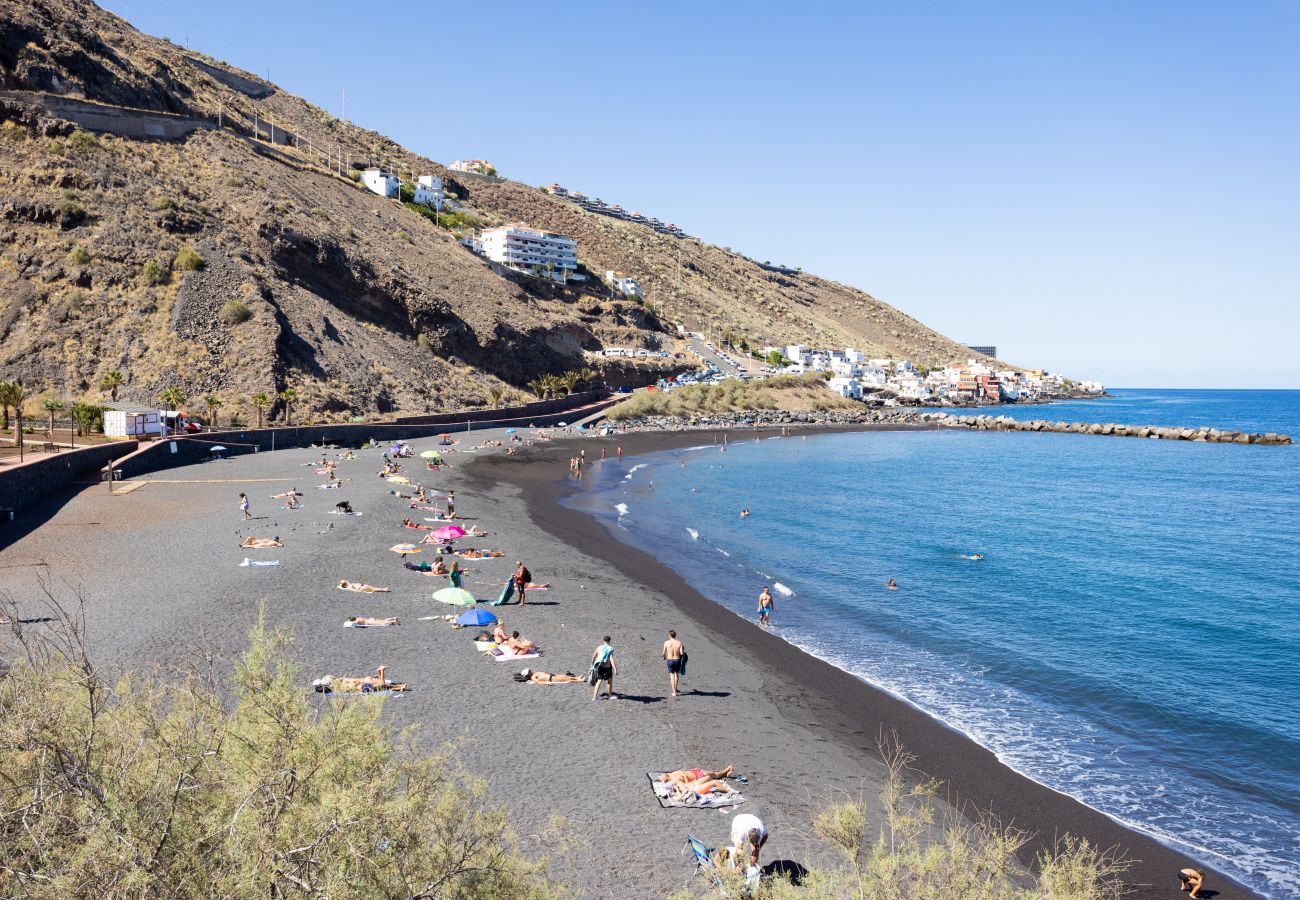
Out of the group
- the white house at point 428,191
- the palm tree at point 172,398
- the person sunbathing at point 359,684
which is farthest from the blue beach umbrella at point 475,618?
the white house at point 428,191

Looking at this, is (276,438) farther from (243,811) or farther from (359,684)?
(243,811)

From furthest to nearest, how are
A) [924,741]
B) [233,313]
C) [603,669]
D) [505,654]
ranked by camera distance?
[233,313] → [505,654] → [603,669] → [924,741]

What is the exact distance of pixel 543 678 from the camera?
14969mm

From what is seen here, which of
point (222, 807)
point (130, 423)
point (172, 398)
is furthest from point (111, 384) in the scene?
point (222, 807)

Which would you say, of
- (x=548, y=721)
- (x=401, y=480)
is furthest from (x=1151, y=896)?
(x=401, y=480)

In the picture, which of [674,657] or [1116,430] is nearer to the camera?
[674,657]

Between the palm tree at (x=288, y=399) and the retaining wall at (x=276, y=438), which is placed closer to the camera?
the retaining wall at (x=276, y=438)

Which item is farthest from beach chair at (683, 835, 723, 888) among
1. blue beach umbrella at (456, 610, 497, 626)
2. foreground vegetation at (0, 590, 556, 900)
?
blue beach umbrella at (456, 610, 497, 626)

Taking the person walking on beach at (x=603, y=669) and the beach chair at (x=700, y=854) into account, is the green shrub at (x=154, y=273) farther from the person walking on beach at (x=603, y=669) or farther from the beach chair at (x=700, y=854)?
the beach chair at (x=700, y=854)

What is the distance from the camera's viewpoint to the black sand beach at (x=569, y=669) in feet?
35.2

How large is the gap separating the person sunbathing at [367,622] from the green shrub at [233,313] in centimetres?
4160

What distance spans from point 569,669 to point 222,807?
1081cm

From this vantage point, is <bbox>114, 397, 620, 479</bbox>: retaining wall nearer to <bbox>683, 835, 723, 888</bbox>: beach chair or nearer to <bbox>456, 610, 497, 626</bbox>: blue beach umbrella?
<bbox>456, 610, 497, 626</bbox>: blue beach umbrella

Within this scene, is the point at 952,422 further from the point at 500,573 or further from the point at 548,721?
the point at 548,721
